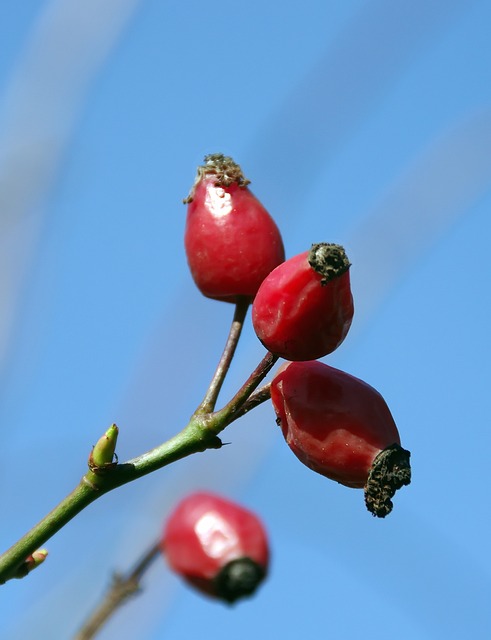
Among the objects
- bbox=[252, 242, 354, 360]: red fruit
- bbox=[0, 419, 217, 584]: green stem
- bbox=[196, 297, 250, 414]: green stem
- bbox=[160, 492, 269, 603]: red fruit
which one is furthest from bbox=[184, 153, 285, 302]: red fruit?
bbox=[160, 492, 269, 603]: red fruit

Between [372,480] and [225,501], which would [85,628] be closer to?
[225,501]

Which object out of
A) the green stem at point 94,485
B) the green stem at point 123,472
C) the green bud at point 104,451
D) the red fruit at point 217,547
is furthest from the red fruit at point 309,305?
Answer: the red fruit at point 217,547

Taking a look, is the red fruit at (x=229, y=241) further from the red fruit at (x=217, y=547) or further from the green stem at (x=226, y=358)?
the red fruit at (x=217, y=547)

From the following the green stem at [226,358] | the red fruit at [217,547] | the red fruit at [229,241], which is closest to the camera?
the green stem at [226,358]

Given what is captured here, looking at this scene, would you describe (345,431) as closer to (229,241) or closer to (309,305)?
(309,305)

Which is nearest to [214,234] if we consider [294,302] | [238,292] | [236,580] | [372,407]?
[238,292]

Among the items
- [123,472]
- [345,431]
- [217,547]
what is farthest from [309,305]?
[217,547]
